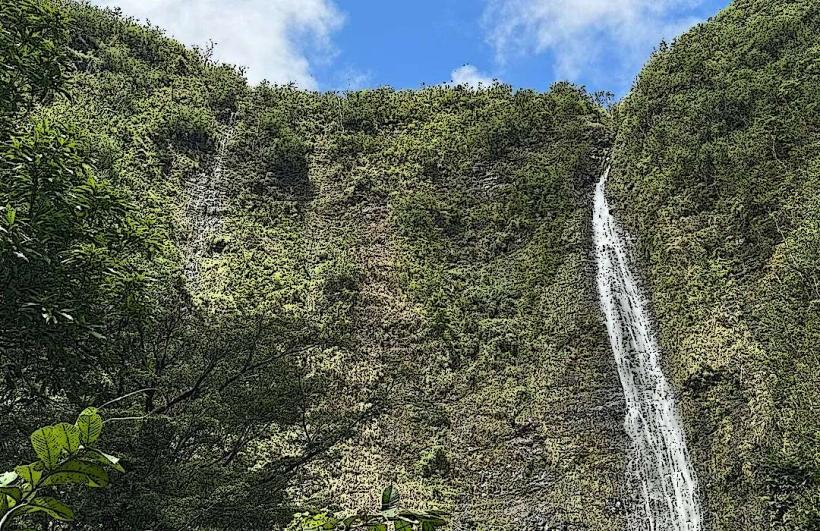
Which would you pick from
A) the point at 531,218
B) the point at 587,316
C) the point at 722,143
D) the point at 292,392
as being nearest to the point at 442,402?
the point at 587,316

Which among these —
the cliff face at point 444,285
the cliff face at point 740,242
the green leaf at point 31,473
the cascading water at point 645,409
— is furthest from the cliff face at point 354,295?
the green leaf at point 31,473

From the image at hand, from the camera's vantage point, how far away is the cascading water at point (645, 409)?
43.9 feet

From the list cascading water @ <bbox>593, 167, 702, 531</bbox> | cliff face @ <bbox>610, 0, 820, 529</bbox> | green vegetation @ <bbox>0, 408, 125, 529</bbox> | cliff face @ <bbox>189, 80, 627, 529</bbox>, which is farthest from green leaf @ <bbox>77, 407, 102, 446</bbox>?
cascading water @ <bbox>593, 167, 702, 531</bbox>

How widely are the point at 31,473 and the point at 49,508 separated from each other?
0.10 meters

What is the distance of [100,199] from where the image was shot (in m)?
5.08

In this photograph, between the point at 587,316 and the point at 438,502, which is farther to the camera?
the point at 587,316

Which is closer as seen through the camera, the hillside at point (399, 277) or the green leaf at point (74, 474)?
the green leaf at point (74, 474)

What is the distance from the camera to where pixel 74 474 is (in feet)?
2.90

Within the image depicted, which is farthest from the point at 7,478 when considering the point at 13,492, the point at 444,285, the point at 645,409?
the point at 444,285

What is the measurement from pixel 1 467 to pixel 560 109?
949 inches

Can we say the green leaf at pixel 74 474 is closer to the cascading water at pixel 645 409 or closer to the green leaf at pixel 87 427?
the green leaf at pixel 87 427

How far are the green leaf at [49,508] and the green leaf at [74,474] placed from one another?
1.4 inches

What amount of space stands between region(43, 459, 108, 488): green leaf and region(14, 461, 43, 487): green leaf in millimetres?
12

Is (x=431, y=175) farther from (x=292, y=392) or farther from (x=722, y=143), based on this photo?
(x=292, y=392)
